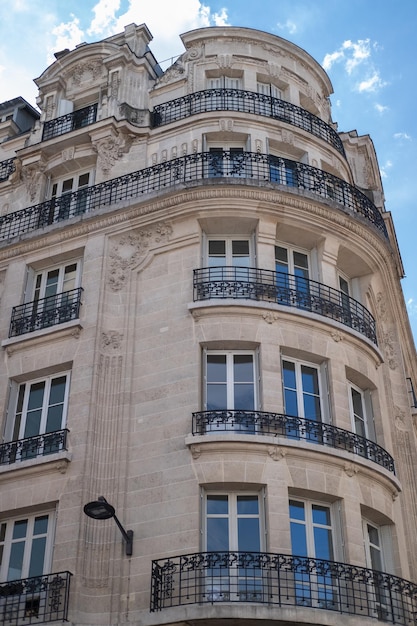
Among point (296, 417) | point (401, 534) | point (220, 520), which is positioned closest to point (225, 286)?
point (296, 417)

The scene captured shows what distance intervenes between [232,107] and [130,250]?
15.9ft

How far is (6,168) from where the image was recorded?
22422mm

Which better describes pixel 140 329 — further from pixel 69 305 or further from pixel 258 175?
pixel 258 175

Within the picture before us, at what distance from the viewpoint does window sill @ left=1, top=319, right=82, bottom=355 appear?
17188mm

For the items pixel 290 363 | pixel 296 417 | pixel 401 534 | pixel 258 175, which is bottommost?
pixel 401 534

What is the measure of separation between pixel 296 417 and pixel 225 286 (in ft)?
10.1

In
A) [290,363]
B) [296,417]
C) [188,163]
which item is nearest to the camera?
[296,417]

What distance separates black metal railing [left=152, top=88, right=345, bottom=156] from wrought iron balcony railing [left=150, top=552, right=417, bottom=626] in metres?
10.9

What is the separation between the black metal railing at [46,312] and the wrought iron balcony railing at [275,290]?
270 cm

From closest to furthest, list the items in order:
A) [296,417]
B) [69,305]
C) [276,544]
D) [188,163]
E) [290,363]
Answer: [276,544] → [296,417] → [290,363] → [69,305] → [188,163]

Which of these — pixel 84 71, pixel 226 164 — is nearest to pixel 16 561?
pixel 226 164

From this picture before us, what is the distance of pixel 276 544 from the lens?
14.0m

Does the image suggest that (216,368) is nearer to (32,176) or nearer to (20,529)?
(20,529)

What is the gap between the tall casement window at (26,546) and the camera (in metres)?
14.9
